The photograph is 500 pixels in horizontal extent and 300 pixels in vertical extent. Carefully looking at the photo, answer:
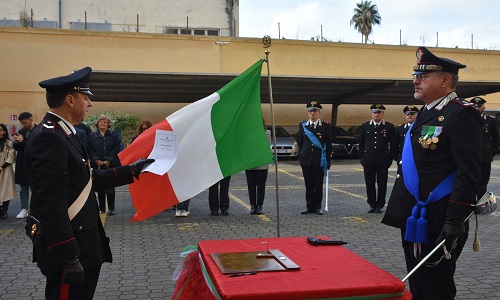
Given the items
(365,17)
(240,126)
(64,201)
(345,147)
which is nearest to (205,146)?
(240,126)

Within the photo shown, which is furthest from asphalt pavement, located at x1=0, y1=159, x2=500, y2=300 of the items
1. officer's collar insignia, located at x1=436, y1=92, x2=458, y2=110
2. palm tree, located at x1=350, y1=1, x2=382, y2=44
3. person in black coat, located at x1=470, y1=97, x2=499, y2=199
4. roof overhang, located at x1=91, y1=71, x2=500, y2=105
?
palm tree, located at x1=350, y1=1, x2=382, y2=44

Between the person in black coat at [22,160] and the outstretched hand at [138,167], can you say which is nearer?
the outstretched hand at [138,167]

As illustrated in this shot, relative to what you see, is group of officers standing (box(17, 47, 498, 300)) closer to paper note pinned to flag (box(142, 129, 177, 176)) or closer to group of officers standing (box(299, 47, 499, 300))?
group of officers standing (box(299, 47, 499, 300))

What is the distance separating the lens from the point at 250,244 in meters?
3.76

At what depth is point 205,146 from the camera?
15.8 ft

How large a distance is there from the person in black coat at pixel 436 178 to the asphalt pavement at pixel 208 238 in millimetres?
1537

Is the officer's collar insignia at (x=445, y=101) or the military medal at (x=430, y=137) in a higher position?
the officer's collar insignia at (x=445, y=101)

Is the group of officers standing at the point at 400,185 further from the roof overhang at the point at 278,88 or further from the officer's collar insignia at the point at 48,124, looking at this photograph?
the roof overhang at the point at 278,88

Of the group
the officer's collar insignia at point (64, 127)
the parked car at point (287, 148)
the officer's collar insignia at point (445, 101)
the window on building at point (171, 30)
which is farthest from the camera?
the window on building at point (171, 30)

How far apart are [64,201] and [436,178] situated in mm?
2313

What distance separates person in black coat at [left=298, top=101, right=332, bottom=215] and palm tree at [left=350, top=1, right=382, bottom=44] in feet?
183

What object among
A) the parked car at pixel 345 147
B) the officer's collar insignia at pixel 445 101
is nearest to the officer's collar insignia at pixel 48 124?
the officer's collar insignia at pixel 445 101

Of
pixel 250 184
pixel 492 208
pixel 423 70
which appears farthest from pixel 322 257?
pixel 250 184

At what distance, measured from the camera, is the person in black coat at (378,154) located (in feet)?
33.4
